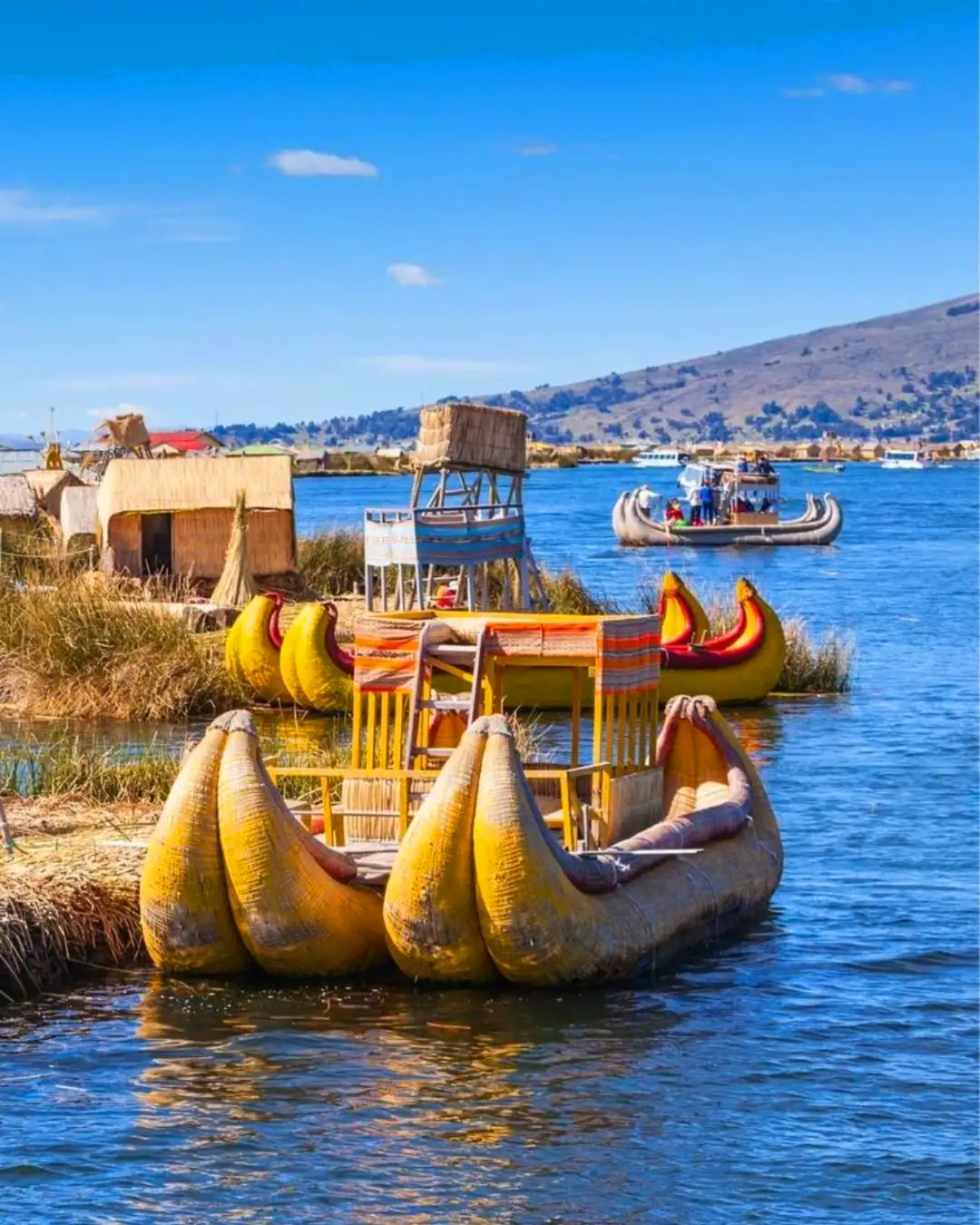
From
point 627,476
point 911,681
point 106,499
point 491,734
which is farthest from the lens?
point 627,476

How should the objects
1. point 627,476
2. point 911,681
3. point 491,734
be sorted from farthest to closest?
point 627,476 → point 911,681 → point 491,734

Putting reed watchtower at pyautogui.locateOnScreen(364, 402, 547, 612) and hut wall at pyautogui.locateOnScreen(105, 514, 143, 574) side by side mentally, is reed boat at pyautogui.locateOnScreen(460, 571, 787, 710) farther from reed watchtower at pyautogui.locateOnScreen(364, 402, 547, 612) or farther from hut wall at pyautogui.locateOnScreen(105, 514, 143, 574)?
hut wall at pyautogui.locateOnScreen(105, 514, 143, 574)

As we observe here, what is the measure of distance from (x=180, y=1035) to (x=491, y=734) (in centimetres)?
219

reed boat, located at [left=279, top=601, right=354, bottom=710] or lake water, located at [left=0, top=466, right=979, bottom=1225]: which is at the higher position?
reed boat, located at [left=279, top=601, right=354, bottom=710]

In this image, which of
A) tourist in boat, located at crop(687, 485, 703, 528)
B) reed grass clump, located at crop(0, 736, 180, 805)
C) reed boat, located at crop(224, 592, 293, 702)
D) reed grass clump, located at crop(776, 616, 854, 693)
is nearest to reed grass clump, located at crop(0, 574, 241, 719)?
reed boat, located at crop(224, 592, 293, 702)

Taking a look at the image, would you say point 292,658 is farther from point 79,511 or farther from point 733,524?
point 733,524

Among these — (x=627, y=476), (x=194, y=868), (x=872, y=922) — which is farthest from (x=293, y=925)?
(x=627, y=476)

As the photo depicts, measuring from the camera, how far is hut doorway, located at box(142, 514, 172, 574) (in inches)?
1276

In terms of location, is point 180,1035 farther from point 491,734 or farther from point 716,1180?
point 716,1180

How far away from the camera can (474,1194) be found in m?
8.83

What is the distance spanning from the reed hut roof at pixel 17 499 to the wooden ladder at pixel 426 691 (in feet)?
80.8

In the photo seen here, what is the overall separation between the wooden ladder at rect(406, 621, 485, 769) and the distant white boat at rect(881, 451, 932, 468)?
16184 centimetres

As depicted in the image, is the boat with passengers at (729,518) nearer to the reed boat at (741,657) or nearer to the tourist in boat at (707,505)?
the tourist in boat at (707,505)

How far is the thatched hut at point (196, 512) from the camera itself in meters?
31.7
